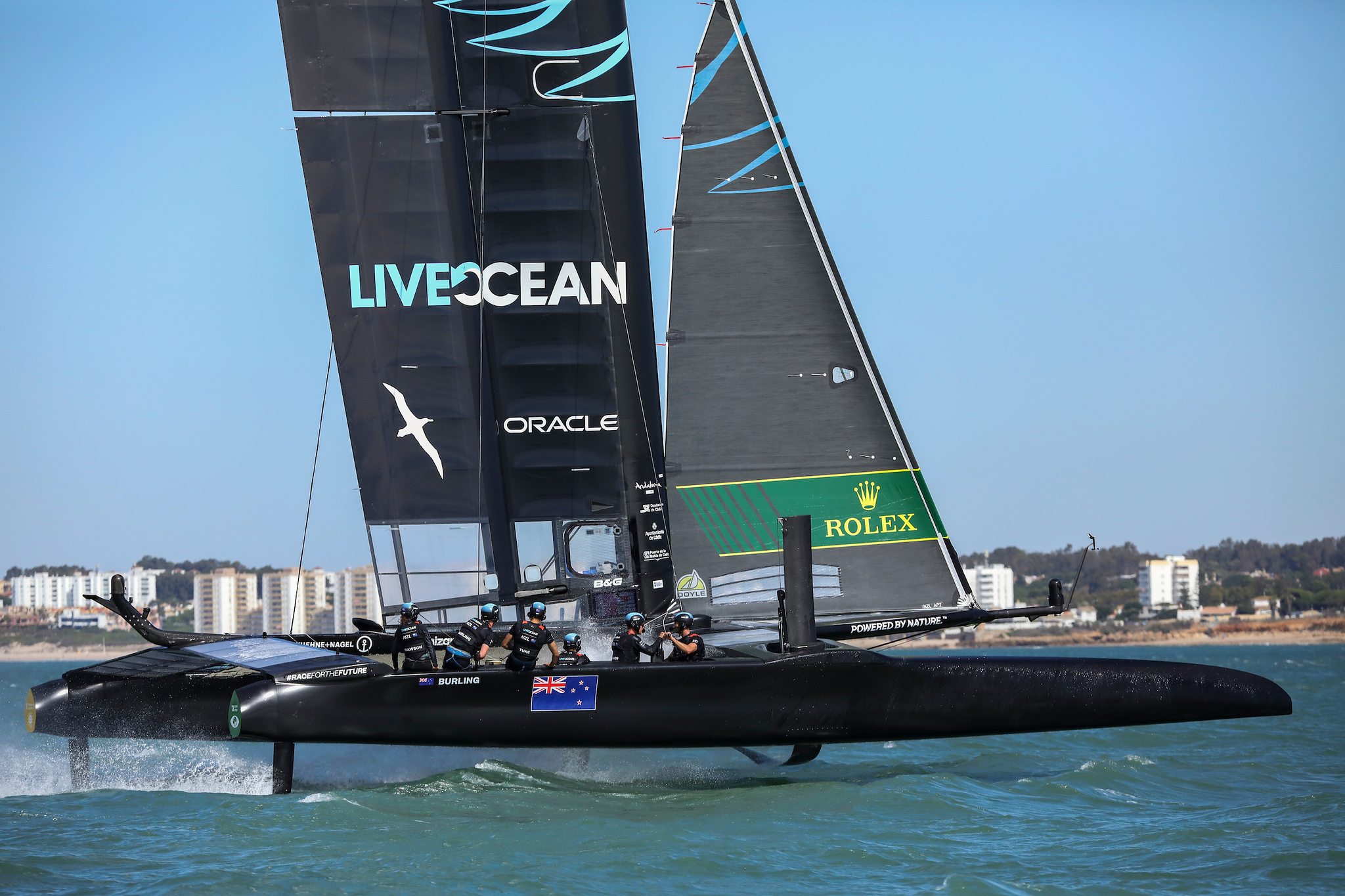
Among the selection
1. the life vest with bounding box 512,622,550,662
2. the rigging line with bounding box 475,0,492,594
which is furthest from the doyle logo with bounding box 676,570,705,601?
the life vest with bounding box 512,622,550,662

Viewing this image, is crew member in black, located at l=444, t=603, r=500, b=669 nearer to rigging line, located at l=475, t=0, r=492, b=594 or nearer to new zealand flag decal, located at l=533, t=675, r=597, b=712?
new zealand flag decal, located at l=533, t=675, r=597, b=712

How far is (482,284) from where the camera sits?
12008mm

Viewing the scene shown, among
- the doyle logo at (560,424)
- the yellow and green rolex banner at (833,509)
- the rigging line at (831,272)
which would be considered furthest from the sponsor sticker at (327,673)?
the rigging line at (831,272)

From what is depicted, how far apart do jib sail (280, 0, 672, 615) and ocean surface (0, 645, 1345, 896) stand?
190 cm

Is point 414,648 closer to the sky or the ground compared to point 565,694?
closer to the sky

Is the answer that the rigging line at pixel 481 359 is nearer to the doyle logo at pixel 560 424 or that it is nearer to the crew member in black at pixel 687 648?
the doyle logo at pixel 560 424

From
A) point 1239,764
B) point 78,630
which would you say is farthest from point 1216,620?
point 1239,764

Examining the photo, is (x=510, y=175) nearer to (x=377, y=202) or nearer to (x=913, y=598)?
(x=377, y=202)

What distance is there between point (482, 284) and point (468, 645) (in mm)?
3431

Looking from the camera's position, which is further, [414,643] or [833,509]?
[833,509]

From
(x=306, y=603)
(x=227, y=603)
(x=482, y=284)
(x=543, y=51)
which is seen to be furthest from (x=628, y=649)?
(x=227, y=603)

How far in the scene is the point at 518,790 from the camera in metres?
10.5

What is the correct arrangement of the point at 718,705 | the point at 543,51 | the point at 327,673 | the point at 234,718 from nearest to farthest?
1. the point at 718,705
2. the point at 234,718
3. the point at 327,673
4. the point at 543,51

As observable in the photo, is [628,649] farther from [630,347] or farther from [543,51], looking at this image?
[543,51]
